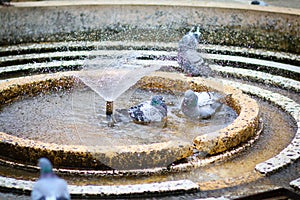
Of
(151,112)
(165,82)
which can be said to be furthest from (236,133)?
(165,82)

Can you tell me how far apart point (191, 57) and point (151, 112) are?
2156 mm

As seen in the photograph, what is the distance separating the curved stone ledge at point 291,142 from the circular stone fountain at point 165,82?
0.05ft

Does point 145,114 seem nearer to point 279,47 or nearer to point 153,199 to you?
point 153,199

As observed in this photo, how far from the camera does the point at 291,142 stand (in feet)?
24.5

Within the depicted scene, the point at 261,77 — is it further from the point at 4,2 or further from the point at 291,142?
the point at 4,2

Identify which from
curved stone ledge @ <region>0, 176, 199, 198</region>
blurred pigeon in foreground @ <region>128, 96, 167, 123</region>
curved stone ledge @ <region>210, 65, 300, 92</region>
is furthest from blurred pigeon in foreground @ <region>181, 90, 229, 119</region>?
curved stone ledge @ <region>210, 65, 300, 92</region>

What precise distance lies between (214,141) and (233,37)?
571 cm

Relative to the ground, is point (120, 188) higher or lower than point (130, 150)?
lower

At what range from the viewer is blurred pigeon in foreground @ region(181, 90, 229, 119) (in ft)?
26.1

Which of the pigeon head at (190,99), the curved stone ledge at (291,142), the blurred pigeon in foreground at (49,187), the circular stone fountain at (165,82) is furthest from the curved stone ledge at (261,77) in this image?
the blurred pigeon in foreground at (49,187)

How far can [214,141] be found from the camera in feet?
23.2

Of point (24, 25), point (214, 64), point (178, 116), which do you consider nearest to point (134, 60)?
point (214, 64)

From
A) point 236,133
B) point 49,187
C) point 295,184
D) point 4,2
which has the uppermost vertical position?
point 4,2

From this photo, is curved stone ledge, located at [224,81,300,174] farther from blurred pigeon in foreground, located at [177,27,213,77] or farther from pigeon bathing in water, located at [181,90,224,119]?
pigeon bathing in water, located at [181,90,224,119]
